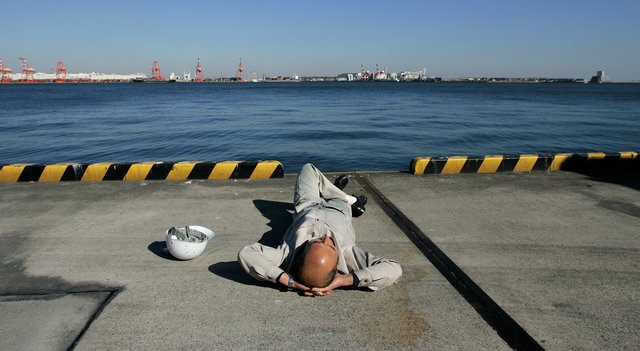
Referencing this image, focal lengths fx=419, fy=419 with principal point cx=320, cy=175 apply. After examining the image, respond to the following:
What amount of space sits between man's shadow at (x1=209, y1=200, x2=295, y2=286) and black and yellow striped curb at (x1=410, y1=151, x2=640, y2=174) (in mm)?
3090

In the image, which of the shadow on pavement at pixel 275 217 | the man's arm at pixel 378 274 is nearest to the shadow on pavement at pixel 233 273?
the shadow on pavement at pixel 275 217

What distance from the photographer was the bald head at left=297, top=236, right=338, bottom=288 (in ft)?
10.6

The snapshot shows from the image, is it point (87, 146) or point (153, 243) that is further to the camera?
point (87, 146)

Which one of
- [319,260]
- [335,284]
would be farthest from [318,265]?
[335,284]

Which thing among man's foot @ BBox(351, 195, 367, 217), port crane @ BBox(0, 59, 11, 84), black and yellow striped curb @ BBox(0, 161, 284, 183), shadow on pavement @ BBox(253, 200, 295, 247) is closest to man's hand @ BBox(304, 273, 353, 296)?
shadow on pavement @ BBox(253, 200, 295, 247)

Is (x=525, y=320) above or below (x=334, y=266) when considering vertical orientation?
below

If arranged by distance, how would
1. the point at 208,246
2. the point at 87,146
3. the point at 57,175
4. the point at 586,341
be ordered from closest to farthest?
the point at 586,341
the point at 208,246
the point at 57,175
the point at 87,146

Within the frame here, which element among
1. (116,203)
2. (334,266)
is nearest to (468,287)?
(334,266)

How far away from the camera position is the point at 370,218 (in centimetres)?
534

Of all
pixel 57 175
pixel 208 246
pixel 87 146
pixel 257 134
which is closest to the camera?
pixel 208 246

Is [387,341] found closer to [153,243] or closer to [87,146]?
[153,243]

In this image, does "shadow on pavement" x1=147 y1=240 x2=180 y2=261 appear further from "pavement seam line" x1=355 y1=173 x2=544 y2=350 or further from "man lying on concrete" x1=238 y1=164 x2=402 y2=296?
"pavement seam line" x1=355 y1=173 x2=544 y2=350

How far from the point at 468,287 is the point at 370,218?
1.91 metres

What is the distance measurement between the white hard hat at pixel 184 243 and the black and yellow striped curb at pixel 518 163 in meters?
4.66
